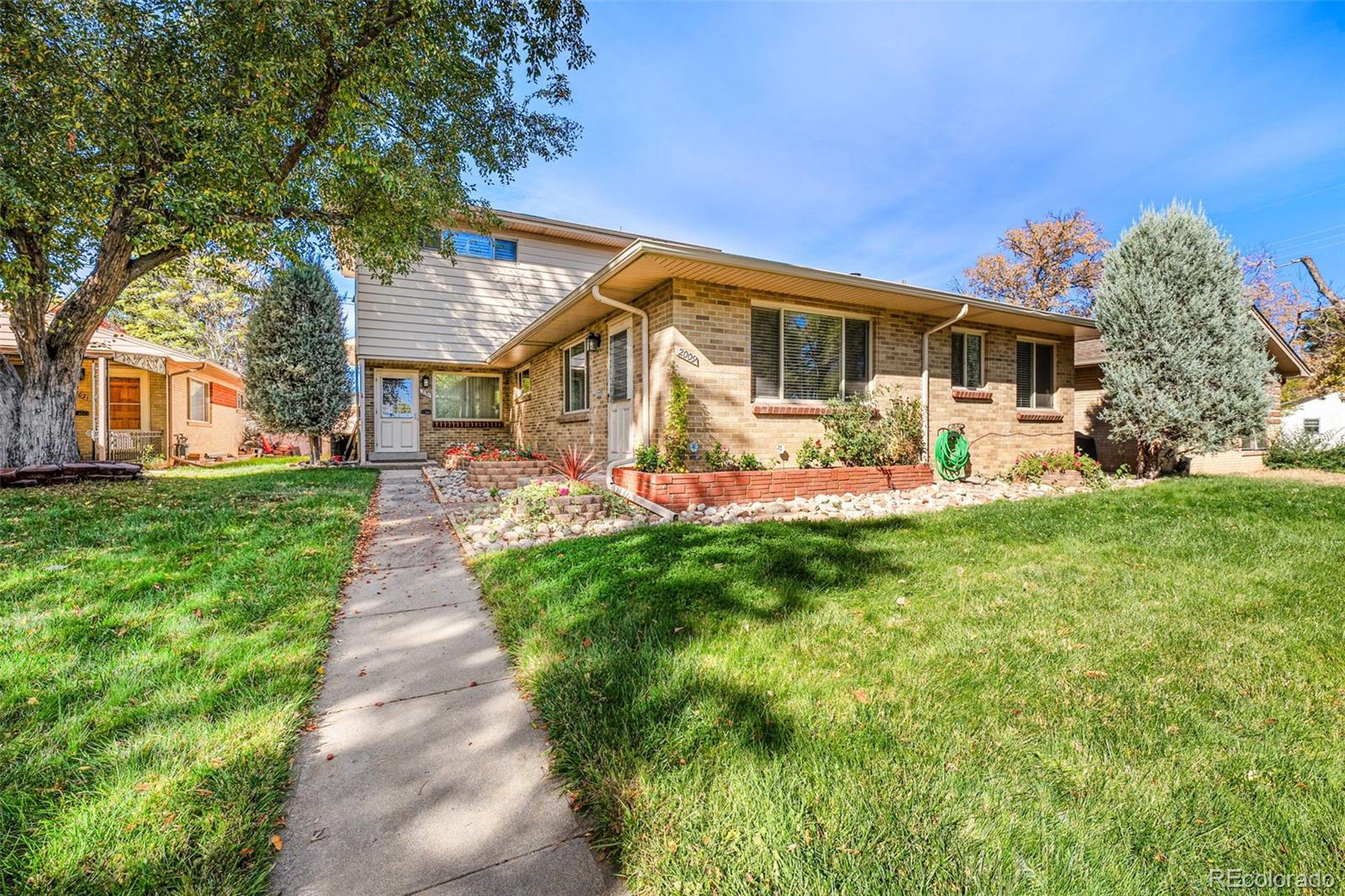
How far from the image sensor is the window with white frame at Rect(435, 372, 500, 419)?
13883 mm

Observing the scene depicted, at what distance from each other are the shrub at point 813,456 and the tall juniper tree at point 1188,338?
5583mm

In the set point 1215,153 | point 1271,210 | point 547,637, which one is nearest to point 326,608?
Answer: point 547,637

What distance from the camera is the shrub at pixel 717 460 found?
671cm

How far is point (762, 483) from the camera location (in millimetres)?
6727

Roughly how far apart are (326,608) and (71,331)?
8592 millimetres

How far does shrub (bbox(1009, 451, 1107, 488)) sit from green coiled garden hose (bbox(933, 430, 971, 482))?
3.62 feet

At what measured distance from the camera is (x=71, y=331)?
782 cm

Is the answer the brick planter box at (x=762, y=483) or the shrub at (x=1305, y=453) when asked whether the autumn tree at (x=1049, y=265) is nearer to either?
the shrub at (x=1305, y=453)

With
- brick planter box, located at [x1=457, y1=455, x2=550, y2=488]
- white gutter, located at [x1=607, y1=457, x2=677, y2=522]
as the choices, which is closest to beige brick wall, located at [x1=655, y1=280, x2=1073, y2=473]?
white gutter, located at [x1=607, y1=457, x2=677, y2=522]

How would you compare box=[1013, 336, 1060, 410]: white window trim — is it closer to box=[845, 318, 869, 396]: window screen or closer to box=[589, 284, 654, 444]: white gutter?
box=[845, 318, 869, 396]: window screen

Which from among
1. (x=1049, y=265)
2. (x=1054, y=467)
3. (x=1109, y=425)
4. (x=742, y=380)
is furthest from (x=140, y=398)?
(x=1049, y=265)

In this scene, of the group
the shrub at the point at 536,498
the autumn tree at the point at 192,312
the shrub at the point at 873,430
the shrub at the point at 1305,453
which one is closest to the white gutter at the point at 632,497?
the shrub at the point at 536,498

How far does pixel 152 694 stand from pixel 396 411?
1247cm

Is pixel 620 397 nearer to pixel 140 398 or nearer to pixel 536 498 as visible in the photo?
pixel 536 498
